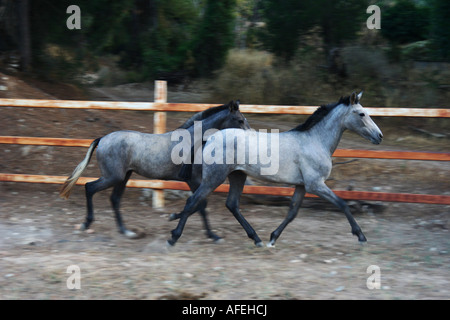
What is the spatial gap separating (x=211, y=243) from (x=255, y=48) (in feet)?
25.7

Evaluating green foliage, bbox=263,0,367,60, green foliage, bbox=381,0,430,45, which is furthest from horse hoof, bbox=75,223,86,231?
green foliage, bbox=381,0,430,45

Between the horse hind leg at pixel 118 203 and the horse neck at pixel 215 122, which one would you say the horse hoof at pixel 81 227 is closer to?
the horse hind leg at pixel 118 203

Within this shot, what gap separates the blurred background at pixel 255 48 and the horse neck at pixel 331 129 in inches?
249

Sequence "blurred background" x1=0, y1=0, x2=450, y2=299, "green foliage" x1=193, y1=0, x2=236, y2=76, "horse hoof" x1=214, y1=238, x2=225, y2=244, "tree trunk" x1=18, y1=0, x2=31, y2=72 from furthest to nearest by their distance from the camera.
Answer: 1. "green foliage" x1=193, y1=0, x2=236, y2=76
2. "tree trunk" x1=18, y1=0, x2=31, y2=72
3. "horse hoof" x1=214, y1=238, x2=225, y2=244
4. "blurred background" x1=0, y1=0, x2=450, y2=299

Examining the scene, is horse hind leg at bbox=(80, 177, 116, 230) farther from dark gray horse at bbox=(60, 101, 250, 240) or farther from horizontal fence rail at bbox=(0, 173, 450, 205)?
horizontal fence rail at bbox=(0, 173, 450, 205)

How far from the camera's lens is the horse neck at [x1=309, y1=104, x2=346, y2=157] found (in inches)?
223

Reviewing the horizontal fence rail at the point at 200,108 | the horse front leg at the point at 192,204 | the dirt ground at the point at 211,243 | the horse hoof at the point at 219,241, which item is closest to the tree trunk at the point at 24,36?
the dirt ground at the point at 211,243

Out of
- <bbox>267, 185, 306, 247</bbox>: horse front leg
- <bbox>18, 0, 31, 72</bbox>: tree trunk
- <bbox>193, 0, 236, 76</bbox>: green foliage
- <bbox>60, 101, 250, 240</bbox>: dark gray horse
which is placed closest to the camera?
<bbox>267, 185, 306, 247</bbox>: horse front leg

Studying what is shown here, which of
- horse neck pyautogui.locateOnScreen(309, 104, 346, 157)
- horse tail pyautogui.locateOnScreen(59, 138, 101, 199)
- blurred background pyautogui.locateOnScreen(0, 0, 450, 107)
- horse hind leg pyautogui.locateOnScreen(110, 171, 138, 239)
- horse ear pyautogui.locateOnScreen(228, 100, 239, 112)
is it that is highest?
blurred background pyautogui.locateOnScreen(0, 0, 450, 107)

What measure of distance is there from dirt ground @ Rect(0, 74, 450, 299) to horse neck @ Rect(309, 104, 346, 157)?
1143 mm

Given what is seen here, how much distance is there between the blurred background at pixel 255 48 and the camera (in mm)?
11570

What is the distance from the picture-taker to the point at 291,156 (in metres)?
5.53

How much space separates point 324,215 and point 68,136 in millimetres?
5035

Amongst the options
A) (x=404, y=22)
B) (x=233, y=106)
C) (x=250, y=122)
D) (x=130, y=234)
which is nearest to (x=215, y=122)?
(x=233, y=106)
